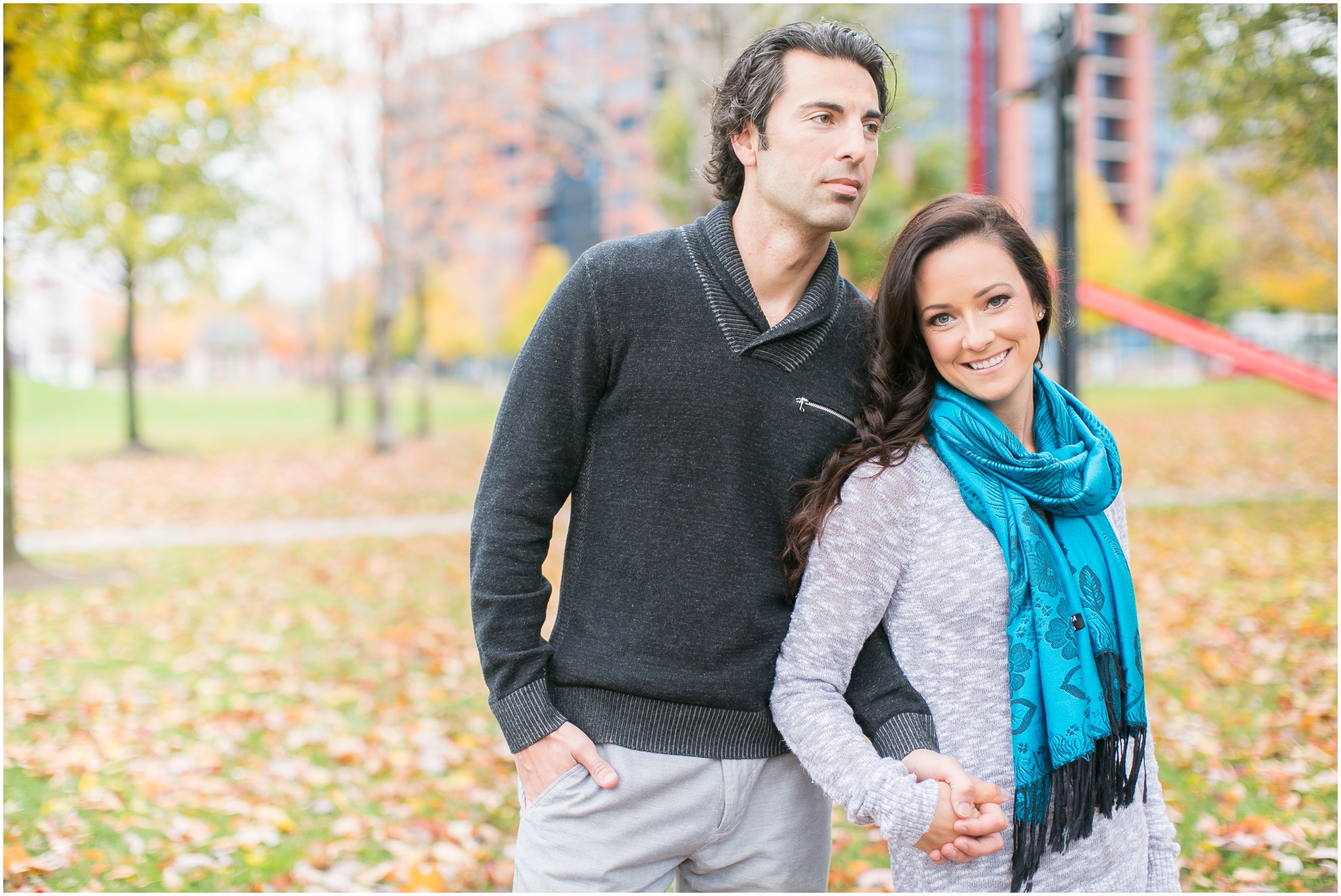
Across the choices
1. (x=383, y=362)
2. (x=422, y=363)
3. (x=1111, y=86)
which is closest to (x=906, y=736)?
(x=383, y=362)

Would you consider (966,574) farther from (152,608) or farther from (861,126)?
(152,608)

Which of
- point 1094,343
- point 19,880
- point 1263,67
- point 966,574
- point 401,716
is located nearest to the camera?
point 966,574

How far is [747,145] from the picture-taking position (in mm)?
2109

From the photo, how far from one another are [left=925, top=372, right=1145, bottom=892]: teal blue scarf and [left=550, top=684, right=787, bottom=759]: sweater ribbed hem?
51 cm

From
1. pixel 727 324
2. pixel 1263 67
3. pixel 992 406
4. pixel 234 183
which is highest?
pixel 234 183

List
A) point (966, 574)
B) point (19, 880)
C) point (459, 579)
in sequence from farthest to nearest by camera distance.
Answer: point (459, 579), point (19, 880), point (966, 574)

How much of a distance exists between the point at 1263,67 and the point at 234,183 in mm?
17604

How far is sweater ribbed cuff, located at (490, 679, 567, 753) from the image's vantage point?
74.5 inches

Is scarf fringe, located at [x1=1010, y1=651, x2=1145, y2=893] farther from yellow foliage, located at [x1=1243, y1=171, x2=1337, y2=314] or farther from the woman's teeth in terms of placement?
yellow foliage, located at [x1=1243, y1=171, x2=1337, y2=314]

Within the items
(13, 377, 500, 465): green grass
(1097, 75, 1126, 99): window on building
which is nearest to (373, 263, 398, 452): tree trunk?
(13, 377, 500, 465): green grass

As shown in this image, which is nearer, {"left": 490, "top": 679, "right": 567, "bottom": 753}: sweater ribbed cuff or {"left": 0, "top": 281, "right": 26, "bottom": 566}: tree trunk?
{"left": 490, "top": 679, "right": 567, "bottom": 753}: sweater ribbed cuff

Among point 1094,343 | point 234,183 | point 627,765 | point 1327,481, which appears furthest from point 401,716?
point 1094,343

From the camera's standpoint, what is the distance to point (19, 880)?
12.6 feet

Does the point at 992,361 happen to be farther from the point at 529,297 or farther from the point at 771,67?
the point at 529,297
